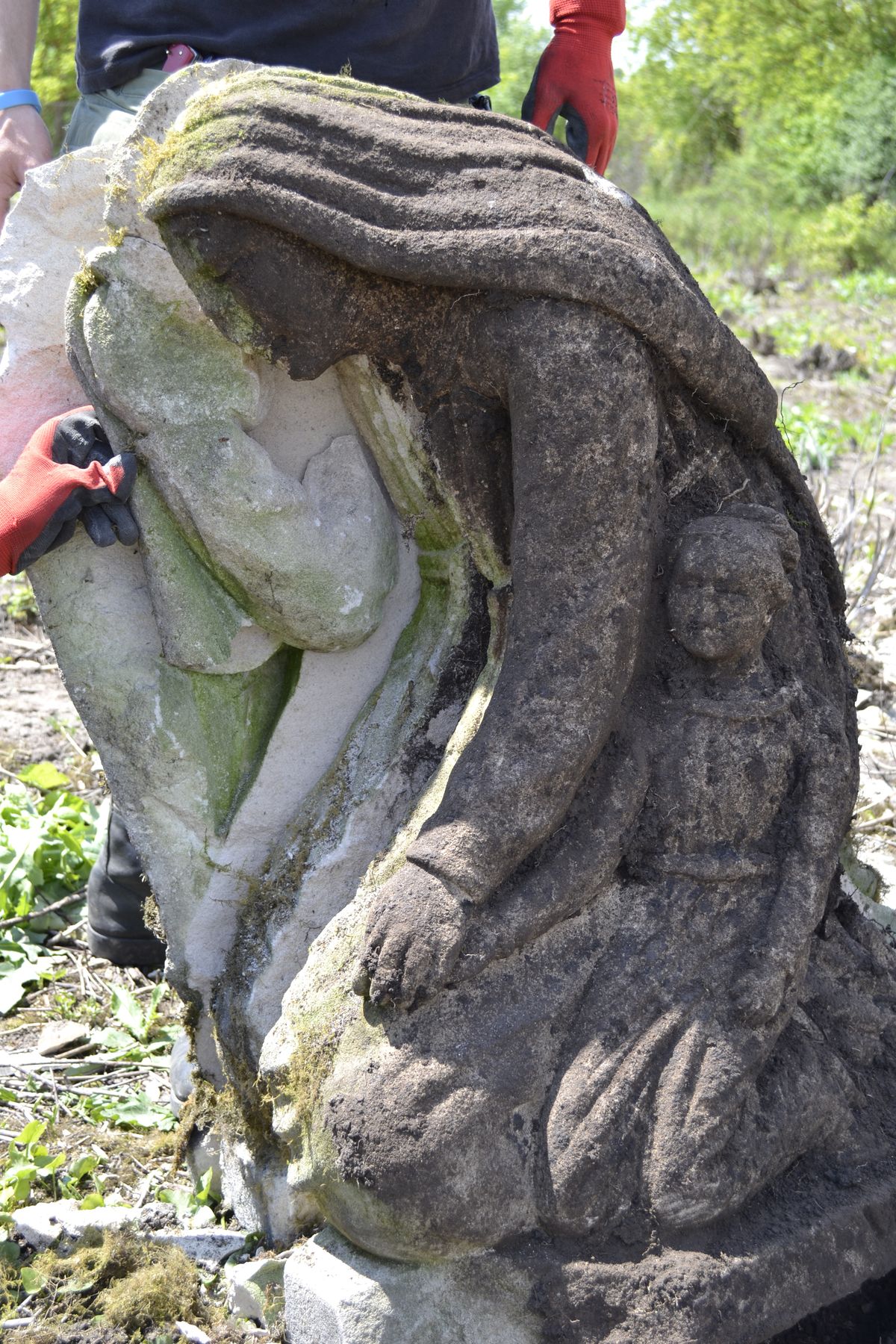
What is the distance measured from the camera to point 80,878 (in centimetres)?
367

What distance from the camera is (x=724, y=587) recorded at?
2078mm

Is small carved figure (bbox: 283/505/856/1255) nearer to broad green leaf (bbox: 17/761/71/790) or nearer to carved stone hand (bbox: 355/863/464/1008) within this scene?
carved stone hand (bbox: 355/863/464/1008)

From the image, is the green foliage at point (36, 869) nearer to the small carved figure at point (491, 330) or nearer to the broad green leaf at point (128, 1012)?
the broad green leaf at point (128, 1012)

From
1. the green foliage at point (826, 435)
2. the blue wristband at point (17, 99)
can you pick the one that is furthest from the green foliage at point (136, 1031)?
the green foliage at point (826, 435)

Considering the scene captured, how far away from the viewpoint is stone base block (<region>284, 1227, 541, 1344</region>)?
1.86 metres

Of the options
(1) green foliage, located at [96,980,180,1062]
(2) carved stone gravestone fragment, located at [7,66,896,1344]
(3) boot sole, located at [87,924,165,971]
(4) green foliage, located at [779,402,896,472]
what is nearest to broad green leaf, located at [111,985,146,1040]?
(1) green foliage, located at [96,980,180,1062]

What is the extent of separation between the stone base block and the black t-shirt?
2021 mm

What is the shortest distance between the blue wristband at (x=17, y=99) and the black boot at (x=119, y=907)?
1.55 metres

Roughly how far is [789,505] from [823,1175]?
111cm

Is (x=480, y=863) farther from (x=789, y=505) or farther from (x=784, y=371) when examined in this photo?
(x=784, y=371)

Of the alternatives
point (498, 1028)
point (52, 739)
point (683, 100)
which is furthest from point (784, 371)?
point (683, 100)

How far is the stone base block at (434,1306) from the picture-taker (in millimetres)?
1860

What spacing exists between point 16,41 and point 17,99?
0.15 m

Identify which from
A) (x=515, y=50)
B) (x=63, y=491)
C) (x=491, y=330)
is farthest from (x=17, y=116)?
(x=515, y=50)
